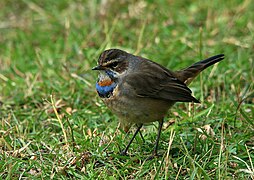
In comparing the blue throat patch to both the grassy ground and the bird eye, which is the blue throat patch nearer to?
the bird eye

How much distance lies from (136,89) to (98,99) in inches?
54.4

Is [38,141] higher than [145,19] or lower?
lower

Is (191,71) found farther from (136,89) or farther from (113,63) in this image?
(113,63)

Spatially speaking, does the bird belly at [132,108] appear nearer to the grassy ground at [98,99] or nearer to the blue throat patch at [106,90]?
the blue throat patch at [106,90]

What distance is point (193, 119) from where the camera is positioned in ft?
19.7

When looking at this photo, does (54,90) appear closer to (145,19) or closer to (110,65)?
(110,65)

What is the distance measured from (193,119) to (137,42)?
8.71 feet

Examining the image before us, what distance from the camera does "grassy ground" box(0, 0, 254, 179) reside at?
17.2ft

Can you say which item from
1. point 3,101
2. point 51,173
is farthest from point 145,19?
point 51,173

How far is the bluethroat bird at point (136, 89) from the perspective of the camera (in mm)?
5398

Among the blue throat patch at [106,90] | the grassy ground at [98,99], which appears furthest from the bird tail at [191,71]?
the blue throat patch at [106,90]

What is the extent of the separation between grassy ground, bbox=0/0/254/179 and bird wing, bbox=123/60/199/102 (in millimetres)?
397

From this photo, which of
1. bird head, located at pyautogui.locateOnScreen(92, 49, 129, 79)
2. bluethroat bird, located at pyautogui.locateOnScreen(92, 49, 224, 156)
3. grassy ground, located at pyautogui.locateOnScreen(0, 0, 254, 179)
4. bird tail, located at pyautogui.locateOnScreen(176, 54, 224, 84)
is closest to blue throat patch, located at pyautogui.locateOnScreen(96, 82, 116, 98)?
bluethroat bird, located at pyautogui.locateOnScreen(92, 49, 224, 156)

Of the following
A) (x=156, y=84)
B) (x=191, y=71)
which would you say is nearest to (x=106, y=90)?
(x=156, y=84)
